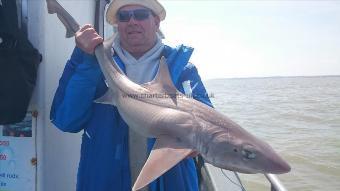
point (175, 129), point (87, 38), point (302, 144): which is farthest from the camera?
point (302, 144)

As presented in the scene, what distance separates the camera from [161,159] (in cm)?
213

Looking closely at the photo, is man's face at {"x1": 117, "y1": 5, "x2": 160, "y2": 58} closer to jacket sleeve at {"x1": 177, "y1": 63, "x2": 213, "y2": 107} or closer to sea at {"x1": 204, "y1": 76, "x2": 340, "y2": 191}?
jacket sleeve at {"x1": 177, "y1": 63, "x2": 213, "y2": 107}

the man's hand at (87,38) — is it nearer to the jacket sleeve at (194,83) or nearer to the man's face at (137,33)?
the man's face at (137,33)

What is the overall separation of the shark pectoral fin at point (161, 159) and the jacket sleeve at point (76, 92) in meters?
0.86

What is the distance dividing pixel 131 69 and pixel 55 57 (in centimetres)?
76

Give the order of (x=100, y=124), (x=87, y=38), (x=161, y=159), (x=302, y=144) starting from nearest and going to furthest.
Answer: (x=161, y=159) → (x=87, y=38) → (x=100, y=124) → (x=302, y=144)

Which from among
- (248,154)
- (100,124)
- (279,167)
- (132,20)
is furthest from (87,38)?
(279,167)

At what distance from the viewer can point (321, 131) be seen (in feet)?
61.3

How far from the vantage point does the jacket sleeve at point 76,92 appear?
2883 millimetres

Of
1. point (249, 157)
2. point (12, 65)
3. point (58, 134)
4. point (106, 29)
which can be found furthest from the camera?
point (106, 29)

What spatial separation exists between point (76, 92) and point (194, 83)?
0.91m

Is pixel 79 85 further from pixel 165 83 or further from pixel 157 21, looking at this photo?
pixel 157 21

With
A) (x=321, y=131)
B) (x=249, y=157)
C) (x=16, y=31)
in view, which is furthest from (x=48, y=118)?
(x=321, y=131)

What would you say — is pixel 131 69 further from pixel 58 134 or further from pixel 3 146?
pixel 3 146
